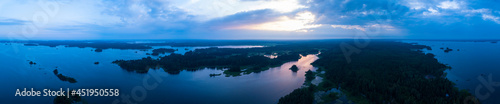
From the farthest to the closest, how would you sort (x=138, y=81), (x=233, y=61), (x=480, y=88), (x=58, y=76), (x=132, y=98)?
(x=233, y=61)
(x=58, y=76)
(x=138, y=81)
(x=480, y=88)
(x=132, y=98)

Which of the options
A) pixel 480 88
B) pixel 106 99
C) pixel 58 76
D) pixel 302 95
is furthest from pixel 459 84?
pixel 58 76

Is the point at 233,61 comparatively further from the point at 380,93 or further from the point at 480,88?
the point at 480,88

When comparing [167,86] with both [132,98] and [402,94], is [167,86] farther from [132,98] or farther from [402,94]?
[402,94]

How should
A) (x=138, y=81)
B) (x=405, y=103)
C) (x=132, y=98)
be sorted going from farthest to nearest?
(x=138, y=81) → (x=132, y=98) → (x=405, y=103)

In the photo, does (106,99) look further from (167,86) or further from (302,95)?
(302,95)

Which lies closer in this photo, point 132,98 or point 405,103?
point 405,103

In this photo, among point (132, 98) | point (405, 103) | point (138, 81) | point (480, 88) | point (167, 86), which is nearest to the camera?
point (405, 103)

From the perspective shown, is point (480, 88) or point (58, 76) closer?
point (480, 88)

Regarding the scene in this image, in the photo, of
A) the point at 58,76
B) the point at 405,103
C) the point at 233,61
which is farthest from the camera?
the point at 233,61

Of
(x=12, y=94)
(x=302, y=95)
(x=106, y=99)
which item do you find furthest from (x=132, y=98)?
(x=302, y=95)
